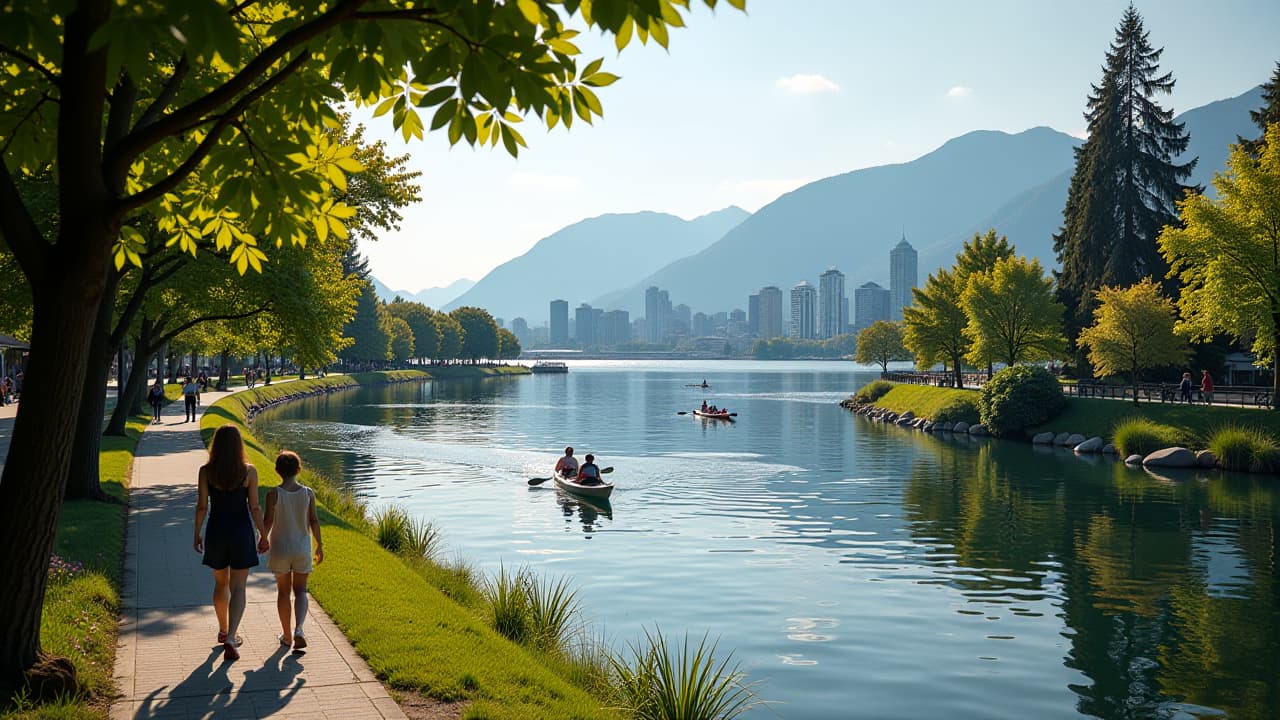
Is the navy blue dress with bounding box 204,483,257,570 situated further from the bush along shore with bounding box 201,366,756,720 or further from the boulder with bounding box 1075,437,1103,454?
the boulder with bounding box 1075,437,1103,454

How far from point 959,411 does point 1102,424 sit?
1374 cm

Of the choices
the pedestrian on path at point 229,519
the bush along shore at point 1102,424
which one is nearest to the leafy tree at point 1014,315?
the bush along shore at point 1102,424

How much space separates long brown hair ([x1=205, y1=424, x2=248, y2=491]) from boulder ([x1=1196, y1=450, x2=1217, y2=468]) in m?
A: 43.7

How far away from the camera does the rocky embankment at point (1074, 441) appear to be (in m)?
43.1

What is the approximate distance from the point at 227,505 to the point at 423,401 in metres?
89.3

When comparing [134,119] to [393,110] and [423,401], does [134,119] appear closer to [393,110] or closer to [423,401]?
[393,110]

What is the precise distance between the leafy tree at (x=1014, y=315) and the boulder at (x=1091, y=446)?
19.1m

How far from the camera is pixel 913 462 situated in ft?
152

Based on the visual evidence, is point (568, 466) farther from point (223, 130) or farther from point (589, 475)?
point (223, 130)

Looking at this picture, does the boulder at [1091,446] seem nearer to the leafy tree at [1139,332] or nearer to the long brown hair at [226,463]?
the leafy tree at [1139,332]

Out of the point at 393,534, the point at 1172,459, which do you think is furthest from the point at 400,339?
the point at 393,534

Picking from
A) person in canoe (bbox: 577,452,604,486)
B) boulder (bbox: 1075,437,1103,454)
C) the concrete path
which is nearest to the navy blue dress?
the concrete path

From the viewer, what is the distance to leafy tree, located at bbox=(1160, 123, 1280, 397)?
44.2 metres

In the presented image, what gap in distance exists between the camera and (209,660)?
9.95 meters
